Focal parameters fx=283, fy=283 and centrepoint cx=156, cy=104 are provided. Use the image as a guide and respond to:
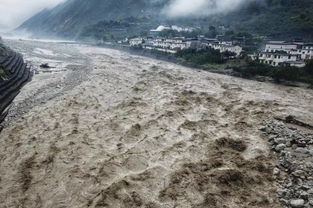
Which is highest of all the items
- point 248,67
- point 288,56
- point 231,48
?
point 231,48

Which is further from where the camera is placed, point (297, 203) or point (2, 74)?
point (2, 74)

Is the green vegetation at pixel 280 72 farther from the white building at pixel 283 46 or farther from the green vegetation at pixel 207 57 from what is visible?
the white building at pixel 283 46

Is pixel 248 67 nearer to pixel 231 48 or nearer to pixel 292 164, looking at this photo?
pixel 231 48

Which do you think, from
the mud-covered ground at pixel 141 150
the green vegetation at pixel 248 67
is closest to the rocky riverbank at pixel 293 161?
the mud-covered ground at pixel 141 150

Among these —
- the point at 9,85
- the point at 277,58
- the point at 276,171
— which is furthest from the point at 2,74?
the point at 277,58

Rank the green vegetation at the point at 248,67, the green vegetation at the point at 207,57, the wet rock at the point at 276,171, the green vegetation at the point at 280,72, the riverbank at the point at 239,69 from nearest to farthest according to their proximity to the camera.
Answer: the wet rock at the point at 276,171, the green vegetation at the point at 280,72, the riverbank at the point at 239,69, the green vegetation at the point at 248,67, the green vegetation at the point at 207,57

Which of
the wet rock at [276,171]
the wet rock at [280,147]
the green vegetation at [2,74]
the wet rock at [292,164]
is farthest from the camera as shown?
the green vegetation at [2,74]

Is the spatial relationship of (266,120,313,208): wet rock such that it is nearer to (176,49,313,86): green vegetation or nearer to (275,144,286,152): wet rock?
(275,144,286,152): wet rock
